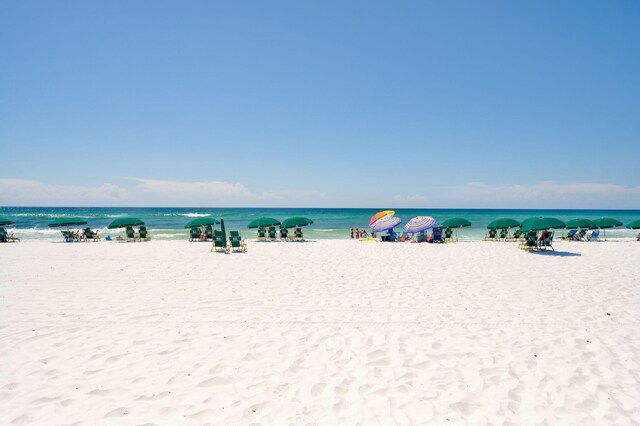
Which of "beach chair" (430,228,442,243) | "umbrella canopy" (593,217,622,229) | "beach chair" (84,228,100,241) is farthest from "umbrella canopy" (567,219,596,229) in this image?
"beach chair" (84,228,100,241)

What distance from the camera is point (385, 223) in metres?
20.9

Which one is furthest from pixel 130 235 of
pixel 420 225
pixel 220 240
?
pixel 420 225

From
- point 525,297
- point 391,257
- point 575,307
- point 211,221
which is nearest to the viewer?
point 575,307

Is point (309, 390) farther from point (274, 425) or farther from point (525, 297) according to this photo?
point (525, 297)

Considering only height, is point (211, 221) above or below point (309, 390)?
above

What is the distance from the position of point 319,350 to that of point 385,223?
1697 centimetres

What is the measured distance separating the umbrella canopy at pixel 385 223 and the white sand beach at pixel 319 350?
1169 cm

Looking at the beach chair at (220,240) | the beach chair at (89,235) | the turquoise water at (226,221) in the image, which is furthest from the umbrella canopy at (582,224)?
the beach chair at (89,235)

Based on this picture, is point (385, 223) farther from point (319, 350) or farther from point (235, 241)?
point (319, 350)

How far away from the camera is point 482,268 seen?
35.0 ft

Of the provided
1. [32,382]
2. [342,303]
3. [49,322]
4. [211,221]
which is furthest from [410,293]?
[211,221]

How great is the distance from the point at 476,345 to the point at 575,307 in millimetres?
3388

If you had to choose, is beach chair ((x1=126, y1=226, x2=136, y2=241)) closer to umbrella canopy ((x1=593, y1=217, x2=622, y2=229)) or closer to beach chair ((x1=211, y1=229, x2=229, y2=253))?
beach chair ((x1=211, y1=229, x2=229, y2=253))

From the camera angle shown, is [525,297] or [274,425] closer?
[274,425]
